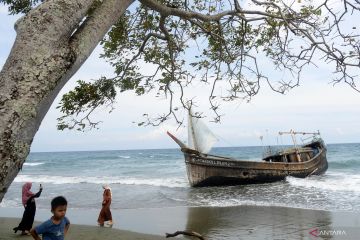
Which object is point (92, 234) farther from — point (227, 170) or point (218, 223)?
point (227, 170)

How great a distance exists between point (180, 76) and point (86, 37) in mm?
3980

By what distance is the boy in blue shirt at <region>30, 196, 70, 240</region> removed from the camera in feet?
14.2

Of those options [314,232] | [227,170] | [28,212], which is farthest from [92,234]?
[227,170]

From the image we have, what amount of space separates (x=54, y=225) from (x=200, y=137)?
2019 centimetres

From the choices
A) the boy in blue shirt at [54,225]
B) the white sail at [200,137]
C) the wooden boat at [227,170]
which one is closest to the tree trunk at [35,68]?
the boy in blue shirt at [54,225]

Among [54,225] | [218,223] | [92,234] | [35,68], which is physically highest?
[35,68]

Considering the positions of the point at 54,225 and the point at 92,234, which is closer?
the point at 54,225

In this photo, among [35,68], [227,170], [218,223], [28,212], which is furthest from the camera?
[227,170]

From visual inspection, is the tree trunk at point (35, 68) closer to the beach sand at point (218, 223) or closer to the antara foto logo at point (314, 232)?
the beach sand at point (218, 223)

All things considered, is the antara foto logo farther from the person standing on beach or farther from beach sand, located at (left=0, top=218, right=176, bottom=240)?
the person standing on beach

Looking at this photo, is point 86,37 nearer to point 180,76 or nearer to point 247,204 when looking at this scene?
point 180,76

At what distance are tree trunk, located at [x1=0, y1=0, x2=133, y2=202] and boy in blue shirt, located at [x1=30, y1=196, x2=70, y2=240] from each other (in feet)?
7.47

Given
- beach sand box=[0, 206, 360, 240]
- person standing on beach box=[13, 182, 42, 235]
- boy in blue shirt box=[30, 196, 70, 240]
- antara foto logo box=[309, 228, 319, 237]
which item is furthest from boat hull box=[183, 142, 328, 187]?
boy in blue shirt box=[30, 196, 70, 240]

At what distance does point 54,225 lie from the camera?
441cm
